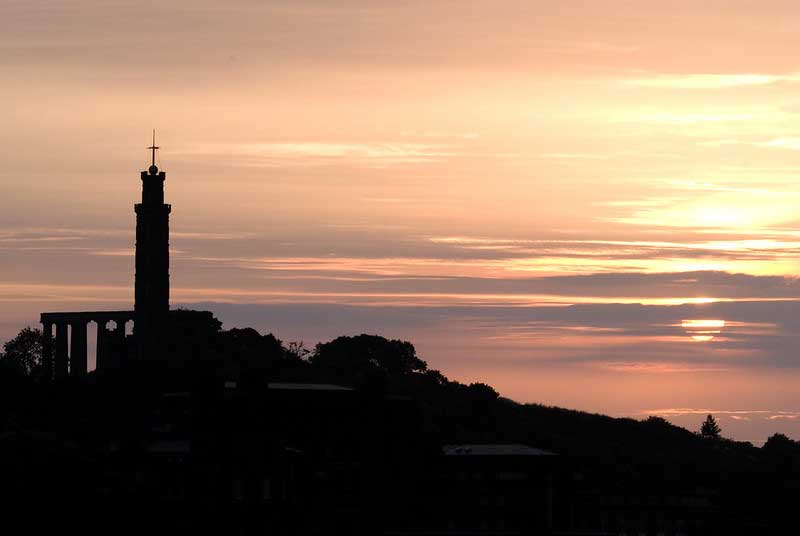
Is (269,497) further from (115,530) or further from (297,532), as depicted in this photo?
(115,530)

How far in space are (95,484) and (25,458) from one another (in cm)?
736

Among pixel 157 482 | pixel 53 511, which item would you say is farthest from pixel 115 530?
pixel 157 482

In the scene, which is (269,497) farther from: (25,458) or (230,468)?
(25,458)

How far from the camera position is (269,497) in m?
199

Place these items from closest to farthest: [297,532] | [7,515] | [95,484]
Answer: [7,515] → [95,484] → [297,532]

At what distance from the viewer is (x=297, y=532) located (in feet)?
652

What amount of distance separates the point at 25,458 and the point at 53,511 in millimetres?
11125

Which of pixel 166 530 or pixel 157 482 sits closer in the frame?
pixel 166 530

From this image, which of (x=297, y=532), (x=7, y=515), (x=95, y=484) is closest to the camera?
(x=7, y=515)

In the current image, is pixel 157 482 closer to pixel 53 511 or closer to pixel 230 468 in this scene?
pixel 230 468

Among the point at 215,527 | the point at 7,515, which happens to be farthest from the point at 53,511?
the point at 215,527

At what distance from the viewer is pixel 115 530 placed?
180m

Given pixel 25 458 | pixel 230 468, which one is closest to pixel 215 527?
pixel 230 468

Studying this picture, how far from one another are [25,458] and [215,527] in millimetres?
20740
